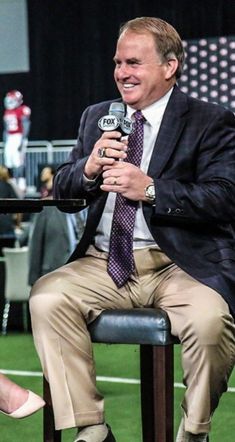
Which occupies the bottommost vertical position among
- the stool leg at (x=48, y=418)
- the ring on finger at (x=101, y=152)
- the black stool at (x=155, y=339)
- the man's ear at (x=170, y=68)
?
the stool leg at (x=48, y=418)

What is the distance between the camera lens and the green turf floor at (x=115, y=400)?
364 cm

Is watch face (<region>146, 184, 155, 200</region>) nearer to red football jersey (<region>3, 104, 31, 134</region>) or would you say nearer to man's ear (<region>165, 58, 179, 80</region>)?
man's ear (<region>165, 58, 179, 80</region>)

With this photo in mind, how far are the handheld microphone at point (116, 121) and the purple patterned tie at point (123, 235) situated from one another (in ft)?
0.50

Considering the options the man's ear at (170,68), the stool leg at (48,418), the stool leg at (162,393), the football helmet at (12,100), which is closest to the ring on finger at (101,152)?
the man's ear at (170,68)

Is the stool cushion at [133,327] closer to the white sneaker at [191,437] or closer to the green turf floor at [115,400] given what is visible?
the white sneaker at [191,437]

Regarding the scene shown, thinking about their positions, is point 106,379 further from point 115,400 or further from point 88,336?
point 88,336

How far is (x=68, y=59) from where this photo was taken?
55.9ft

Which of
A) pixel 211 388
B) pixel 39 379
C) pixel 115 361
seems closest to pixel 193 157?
pixel 211 388

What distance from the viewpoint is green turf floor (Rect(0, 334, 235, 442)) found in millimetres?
3637

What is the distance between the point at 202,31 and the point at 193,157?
38.8ft

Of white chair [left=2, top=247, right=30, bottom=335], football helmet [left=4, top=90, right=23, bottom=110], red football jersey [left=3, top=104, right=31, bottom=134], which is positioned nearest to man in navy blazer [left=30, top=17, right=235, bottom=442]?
white chair [left=2, top=247, right=30, bottom=335]

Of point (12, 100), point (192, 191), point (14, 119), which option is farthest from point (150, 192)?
point (12, 100)

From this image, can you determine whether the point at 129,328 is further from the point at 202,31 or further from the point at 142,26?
the point at 202,31

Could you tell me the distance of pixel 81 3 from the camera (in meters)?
16.3
